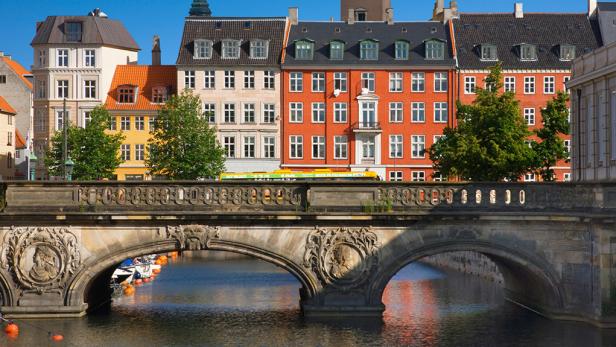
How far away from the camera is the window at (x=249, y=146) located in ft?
318

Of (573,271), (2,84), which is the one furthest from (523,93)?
(573,271)

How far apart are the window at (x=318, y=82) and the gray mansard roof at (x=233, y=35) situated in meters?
3.26

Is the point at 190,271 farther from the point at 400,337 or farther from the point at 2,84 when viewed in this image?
the point at 2,84

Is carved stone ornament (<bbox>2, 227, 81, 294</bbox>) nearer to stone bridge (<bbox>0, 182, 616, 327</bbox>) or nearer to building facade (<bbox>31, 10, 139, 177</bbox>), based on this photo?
stone bridge (<bbox>0, 182, 616, 327</bbox>)

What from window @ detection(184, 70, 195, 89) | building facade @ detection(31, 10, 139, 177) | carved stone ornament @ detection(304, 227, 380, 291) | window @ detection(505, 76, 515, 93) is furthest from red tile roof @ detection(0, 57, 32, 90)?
carved stone ornament @ detection(304, 227, 380, 291)

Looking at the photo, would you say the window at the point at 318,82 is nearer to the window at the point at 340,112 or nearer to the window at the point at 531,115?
the window at the point at 340,112

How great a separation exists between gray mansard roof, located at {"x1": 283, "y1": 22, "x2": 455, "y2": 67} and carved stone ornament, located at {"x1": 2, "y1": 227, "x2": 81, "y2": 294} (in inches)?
2166

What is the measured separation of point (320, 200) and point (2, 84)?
7465 centimetres

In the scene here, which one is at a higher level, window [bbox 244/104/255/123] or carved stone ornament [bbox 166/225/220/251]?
window [bbox 244/104/255/123]

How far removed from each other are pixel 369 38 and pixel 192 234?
5745 cm

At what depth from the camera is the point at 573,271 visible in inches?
1649

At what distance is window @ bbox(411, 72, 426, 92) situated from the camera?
9600 cm

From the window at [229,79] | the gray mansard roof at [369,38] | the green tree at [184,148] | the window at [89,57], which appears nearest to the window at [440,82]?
the gray mansard roof at [369,38]

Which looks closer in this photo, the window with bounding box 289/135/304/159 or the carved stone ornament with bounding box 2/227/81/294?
the carved stone ornament with bounding box 2/227/81/294
